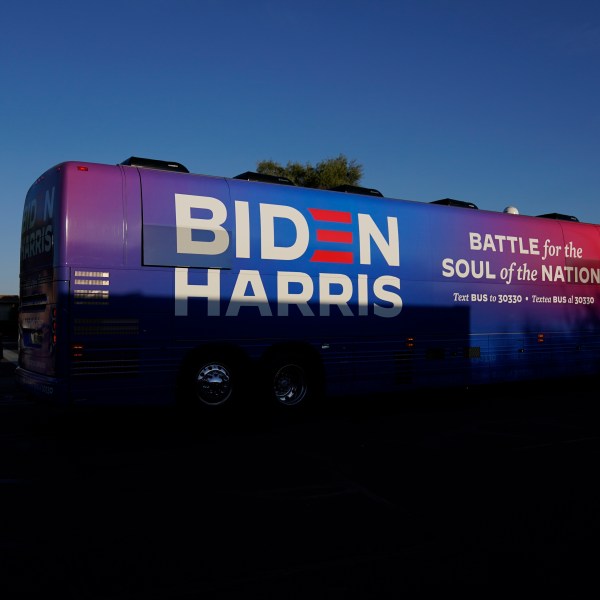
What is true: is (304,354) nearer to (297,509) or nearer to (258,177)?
(258,177)

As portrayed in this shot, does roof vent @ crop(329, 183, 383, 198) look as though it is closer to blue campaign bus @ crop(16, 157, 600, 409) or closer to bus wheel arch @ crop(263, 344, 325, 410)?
blue campaign bus @ crop(16, 157, 600, 409)

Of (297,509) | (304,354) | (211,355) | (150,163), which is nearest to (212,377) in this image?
(211,355)

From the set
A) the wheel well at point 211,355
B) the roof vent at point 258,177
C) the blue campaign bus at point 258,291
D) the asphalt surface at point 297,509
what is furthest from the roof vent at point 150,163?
the asphalt surface at point 297,509

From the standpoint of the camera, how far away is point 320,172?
36.0 meters

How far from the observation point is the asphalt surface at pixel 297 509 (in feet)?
11.5

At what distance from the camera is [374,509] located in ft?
15.6

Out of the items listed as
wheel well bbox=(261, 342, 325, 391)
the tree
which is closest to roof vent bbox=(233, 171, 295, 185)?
wheel well bbox=(261, 342, 325, 391)

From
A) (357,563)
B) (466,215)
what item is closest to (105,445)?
(357,563)

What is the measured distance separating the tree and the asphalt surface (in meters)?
28.2

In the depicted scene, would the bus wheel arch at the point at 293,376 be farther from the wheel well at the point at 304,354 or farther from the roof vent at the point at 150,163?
the roof vent at the point at 150,163

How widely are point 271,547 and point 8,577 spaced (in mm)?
1499

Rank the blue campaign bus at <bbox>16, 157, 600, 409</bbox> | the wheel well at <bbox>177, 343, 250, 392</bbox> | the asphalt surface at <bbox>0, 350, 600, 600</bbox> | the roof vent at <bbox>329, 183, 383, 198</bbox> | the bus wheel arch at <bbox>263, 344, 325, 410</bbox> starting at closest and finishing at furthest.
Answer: the asphalt surface at <bbox>0, 350, 600, 600</bbox>
the blue campaign bus at <bbox>16, 157, 600, 409</bbox>
the wheel well at <bbox>177, 343, 250, 392</bbox>
the bus wheel arch at <bbox>263, 344, 325, 410</bbox>
the roof vent at <bbox>329, 183, 383, 198</bbox>

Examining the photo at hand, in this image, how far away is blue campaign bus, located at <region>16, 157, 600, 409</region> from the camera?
7.62 metres

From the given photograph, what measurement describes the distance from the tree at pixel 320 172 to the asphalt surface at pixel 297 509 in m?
28.2
